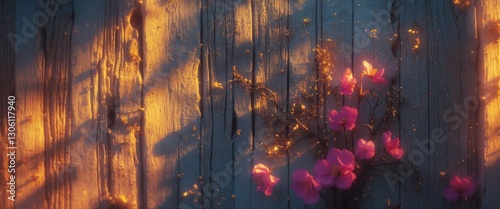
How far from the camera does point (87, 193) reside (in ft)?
9.64

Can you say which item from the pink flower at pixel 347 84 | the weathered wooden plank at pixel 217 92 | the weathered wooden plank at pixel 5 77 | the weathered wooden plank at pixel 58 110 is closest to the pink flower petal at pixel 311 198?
the weathered wooden plank at pixel 217 92

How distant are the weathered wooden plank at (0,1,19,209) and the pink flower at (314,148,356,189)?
1.77 meters

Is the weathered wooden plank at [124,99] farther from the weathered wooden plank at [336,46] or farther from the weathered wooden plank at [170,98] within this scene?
the weathered wooden plank at [336,46]

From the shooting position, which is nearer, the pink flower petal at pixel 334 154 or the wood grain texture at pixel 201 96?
the pink flower petal at pixel 334 154

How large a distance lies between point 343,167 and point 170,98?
1.05 metres

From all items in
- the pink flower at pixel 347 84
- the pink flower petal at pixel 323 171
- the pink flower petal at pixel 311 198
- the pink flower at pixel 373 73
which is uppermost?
the pink flower at pixel 373 73

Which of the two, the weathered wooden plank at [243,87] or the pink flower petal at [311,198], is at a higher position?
the weathered wooden plank at [243,87]

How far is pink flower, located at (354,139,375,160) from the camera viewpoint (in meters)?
2.75

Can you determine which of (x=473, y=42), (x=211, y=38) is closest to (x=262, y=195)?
(x=211, y=38)

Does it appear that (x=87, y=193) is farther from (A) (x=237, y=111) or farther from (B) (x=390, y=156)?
(B) (x=390, y=156)

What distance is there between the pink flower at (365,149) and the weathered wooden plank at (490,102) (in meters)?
0.63

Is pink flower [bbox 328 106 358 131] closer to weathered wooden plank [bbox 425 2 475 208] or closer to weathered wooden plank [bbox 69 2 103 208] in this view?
weathered wooden plank [bbox 425 2 475 208]

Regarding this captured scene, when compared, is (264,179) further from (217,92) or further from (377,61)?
(377,61)

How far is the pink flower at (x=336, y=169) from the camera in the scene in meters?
2.74
